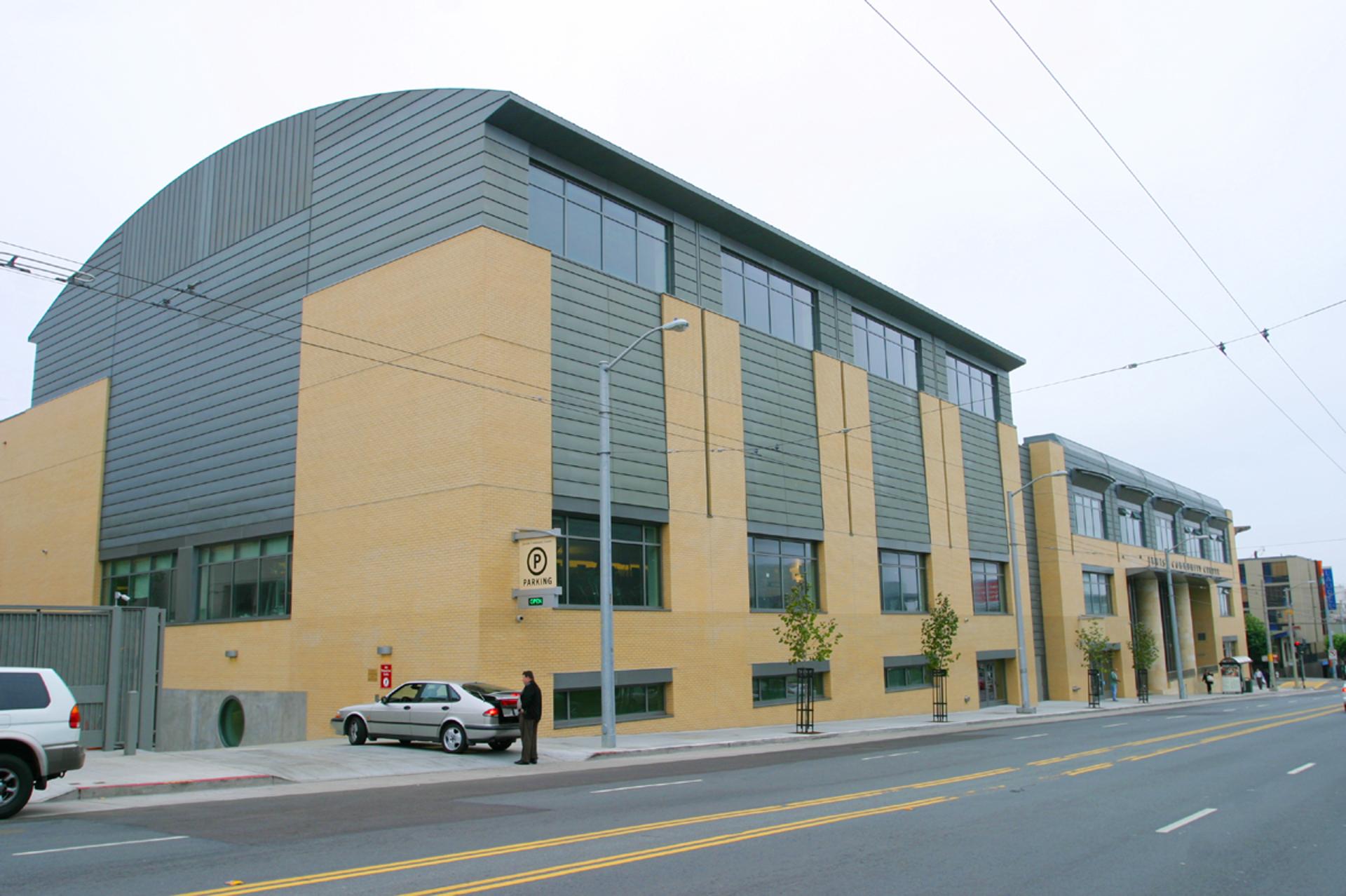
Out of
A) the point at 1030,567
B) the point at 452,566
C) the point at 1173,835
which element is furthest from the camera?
the point at 1030,567

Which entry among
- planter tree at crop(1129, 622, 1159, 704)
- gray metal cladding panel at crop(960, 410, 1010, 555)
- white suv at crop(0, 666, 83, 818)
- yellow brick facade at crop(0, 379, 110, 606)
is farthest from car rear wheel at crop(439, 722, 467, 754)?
planter tree at crop(1129, 622, 1159, 704)

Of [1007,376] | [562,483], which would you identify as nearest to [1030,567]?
[1007,376]

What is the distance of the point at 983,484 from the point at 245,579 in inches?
1289

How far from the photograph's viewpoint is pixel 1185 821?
1212 cm

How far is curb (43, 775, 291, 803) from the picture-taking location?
1417cm

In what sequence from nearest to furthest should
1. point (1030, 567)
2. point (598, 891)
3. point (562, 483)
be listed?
point (598, 891), point (562, 483), point (1030, 567)

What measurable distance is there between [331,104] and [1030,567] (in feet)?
131

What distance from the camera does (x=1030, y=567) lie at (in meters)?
53.0

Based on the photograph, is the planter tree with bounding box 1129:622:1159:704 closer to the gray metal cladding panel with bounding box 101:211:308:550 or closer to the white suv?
the gray metal cladding panel with bounding box 101:211:308:550

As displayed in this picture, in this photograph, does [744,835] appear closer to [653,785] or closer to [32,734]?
[653,785]

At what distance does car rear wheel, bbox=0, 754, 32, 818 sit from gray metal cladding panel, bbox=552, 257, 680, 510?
49.1 feet

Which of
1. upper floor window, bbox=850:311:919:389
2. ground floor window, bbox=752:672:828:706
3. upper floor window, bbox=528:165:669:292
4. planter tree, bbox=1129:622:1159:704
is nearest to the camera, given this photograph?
upper floor window, bbox=528:165:669:292

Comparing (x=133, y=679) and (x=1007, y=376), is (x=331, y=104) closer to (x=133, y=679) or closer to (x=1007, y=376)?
(x=133, y=679)

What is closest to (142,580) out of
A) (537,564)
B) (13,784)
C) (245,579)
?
(245,579)
